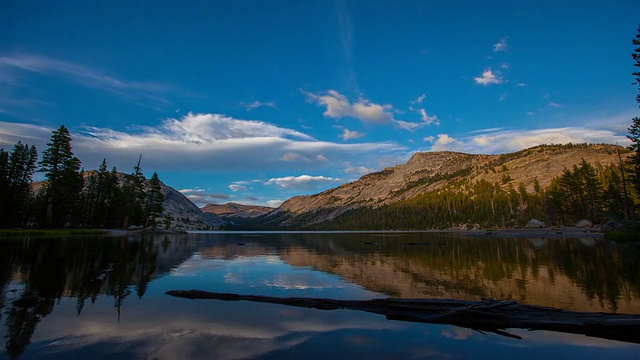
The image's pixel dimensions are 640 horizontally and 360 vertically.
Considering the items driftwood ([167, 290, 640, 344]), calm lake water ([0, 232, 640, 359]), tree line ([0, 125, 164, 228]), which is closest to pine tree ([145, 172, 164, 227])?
tree line ([0, 125, 164, 228])

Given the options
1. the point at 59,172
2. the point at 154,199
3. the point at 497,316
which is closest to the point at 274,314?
the point at 497,316

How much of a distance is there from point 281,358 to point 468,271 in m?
26.2

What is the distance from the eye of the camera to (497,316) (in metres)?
14.4

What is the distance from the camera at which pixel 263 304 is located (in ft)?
61.9

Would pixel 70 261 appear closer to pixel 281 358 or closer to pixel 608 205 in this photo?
pixel 281 358

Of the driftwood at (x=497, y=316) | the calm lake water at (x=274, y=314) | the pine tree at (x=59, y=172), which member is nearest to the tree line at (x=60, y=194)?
the pine tree at (x=59, y=172)

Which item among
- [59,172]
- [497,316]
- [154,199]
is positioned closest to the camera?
[497,316]

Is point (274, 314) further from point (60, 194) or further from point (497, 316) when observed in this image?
point (60, 194)

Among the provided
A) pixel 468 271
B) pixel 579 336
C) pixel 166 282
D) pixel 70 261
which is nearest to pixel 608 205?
pixel 468 271

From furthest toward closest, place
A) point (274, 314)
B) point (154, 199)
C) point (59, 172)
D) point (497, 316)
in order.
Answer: point (154, 199) < point (59, 172) < point (274, 314) < point (497, 316)

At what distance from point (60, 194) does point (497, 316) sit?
103184mm

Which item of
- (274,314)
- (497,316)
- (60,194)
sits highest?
(60,194)

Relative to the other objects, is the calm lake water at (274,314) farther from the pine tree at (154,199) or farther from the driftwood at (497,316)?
the pine tree at (154,199)

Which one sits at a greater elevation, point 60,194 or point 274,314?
point 60,194
